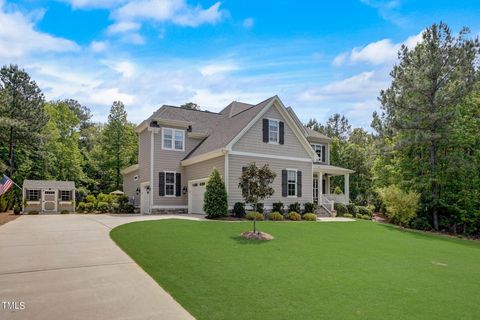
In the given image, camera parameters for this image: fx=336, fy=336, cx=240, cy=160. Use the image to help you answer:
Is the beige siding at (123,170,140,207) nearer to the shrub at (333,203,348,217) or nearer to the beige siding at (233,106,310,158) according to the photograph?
the beige siding at (233,106,310,158)

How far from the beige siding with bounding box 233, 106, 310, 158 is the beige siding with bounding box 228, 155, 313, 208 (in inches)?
20.1

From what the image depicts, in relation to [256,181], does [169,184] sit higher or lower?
lower

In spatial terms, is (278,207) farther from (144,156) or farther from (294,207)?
(144,156)

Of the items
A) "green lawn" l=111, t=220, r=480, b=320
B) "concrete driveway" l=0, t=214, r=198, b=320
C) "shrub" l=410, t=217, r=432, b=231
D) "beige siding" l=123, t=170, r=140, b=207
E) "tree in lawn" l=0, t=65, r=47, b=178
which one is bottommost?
"shrub" l=410, t=217, r=432, b=231

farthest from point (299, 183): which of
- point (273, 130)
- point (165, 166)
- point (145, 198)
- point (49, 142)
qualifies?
point (49, 142)

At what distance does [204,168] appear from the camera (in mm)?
20734

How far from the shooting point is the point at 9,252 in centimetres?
859

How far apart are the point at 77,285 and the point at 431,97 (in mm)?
21720

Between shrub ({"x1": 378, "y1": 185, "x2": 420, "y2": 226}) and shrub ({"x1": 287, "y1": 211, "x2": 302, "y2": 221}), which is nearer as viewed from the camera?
shrub ({"x1": 287, "y1": 211, "x2": 302, "y2": 221})

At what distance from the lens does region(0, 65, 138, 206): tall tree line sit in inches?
1092

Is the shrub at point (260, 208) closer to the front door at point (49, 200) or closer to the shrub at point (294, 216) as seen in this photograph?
the shrub at point (294, 216)

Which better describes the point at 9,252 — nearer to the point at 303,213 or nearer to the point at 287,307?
the point at 287,307

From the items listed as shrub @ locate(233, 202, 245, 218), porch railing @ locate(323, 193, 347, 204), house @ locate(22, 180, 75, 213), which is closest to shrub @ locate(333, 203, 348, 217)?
porch railing @ locate(323, 193, 347, 204)

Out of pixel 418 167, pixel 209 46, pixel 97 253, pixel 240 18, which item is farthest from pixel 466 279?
pixel 418 167
